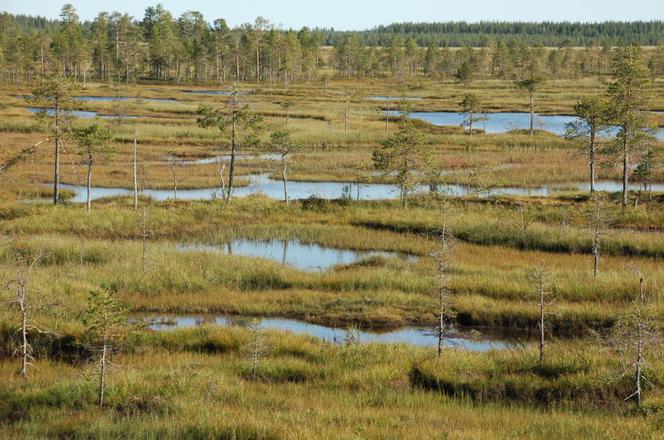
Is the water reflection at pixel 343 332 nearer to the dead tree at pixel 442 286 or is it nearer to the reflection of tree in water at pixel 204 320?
the reflection of tree in water at pixel 204 320

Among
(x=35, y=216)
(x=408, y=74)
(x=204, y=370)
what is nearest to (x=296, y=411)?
(x=204, y=370)

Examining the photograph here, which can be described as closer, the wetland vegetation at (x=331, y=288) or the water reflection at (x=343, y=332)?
the wetland vegetation at (x=331, y=288)

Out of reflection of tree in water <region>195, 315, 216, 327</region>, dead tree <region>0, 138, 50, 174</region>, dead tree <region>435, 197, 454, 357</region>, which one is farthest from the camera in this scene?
reflection of tree in water <region>195, 315, 216, 327</region>

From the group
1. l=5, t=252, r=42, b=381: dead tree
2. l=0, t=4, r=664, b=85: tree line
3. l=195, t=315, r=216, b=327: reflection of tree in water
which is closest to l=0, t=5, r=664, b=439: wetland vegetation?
l=5, t=252, r=42, b=381: dead tree

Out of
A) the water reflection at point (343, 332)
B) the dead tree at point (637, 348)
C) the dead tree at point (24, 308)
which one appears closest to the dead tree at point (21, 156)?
the dead tree at point (24, 308)

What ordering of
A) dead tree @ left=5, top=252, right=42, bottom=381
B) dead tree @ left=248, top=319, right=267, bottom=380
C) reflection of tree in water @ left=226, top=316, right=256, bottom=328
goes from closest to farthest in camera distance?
1. dead tree @ left=5, top=252, right=42, bottom=381
2. dead tree @ left=248, top=319, right=267, bottom=380
3. reflection of tree in water @ left=226, top=316, right=256, bottom=328

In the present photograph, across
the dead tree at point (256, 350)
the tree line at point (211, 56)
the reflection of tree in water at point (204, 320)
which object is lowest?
the reflection of tree in water at point (204, 320)

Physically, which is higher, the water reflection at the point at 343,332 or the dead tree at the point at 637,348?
the dead tree at the point at 637,348

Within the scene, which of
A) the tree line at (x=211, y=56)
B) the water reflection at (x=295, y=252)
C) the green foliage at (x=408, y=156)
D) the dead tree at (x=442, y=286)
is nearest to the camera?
the dead tree at (x=442, y=286)

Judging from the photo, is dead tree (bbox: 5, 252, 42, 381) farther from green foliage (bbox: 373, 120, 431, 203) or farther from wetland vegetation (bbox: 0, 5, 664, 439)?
green foliage (bbox: 373, 120, 431, 203)

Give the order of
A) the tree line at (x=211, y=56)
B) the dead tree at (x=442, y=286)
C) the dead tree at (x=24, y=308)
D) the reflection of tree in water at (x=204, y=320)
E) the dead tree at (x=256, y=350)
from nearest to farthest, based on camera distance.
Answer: the dead tree at (x=24, y=308)
the dead tree at (x=256, y=350)
the dead tree at (x=442, y=286)
the reflection of tree in water at (x=204, y=320)
the tree line at (x=211, y=56)

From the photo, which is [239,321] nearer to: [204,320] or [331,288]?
[204,320]

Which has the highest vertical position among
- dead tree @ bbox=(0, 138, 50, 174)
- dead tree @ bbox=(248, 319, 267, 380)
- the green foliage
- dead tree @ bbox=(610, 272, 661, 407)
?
the green foliage

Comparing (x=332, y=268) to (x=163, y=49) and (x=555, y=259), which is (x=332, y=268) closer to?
(x=555, y=259)
